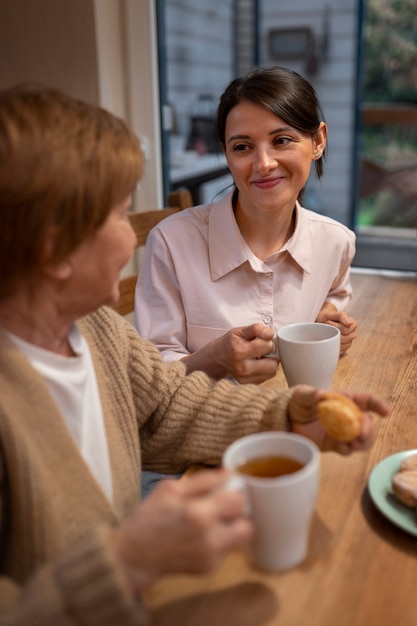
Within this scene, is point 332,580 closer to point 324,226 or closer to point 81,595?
point 81,595

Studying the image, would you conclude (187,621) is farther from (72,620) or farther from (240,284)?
(240,284)

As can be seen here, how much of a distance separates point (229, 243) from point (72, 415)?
0.69m

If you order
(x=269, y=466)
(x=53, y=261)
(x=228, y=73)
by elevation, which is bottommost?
(x=269, y=466)

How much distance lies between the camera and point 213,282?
1.37 m

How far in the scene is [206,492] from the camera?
1.86 ft

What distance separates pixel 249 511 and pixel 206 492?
0.05 m

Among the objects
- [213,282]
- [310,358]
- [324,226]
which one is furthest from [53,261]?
[324,226]

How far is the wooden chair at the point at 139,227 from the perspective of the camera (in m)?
1.61

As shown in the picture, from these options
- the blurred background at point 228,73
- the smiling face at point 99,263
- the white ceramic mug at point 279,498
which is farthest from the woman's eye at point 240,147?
the blurred background at point 228,73

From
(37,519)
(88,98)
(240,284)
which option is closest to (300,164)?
(240,284)

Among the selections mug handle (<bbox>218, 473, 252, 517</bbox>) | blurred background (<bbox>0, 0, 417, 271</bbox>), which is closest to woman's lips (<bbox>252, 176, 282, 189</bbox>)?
mug handle (<bbox>218, 473, 252, 517</bbox>)

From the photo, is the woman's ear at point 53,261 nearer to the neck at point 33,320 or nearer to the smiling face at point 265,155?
the neck at point 33,320

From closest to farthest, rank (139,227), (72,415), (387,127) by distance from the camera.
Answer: (72,415) < (139,227) < (387,127)

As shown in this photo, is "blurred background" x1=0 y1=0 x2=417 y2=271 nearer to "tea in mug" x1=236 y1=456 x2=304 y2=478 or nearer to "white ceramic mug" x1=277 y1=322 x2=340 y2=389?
"white ceramic mug" x1=277 y1=322 x2=340 y2=389
